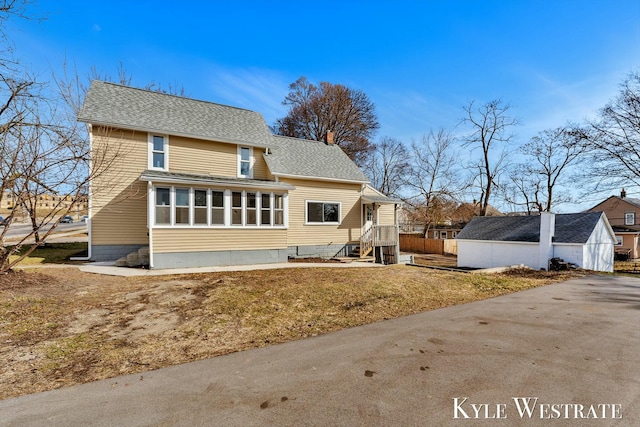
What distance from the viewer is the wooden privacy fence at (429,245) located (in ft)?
102

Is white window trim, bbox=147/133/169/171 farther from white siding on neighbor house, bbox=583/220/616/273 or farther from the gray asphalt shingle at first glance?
white siding on neighbor house, bbox=583/220/616/273

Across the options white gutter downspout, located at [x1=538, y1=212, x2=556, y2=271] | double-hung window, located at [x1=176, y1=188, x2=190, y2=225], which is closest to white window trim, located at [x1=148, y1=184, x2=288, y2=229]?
double-hung window, located at [x1=176, y1=188, x2=190, y2=225]

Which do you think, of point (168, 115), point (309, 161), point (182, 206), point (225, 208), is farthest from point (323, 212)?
point (168, 115)

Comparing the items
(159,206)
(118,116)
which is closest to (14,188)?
(159,206)

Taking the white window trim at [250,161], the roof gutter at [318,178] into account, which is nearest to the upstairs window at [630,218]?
the roof gutter at [318,178]

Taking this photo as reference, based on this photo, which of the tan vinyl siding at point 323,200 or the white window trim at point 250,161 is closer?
the white window trim at point 250,161

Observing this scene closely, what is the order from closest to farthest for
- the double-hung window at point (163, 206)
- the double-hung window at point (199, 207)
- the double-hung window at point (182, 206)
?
the double-hung window at point (163, 206) < the double-hung window at point (182, 206) < the double-hung window at point (199, 207)

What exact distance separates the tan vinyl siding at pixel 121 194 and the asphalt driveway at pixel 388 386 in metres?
11.2

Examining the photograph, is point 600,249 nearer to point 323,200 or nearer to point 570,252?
point 570,252

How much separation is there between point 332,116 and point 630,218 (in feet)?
128

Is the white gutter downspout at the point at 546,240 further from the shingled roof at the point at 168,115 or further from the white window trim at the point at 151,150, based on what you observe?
the white window trim at the point at 151,150

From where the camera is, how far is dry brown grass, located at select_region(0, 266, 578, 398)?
156 inches

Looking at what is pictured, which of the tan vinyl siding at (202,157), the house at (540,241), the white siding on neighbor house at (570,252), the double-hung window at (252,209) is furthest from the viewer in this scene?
the house at (540,241)

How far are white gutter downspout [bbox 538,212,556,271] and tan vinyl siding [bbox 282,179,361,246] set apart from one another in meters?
9.58
